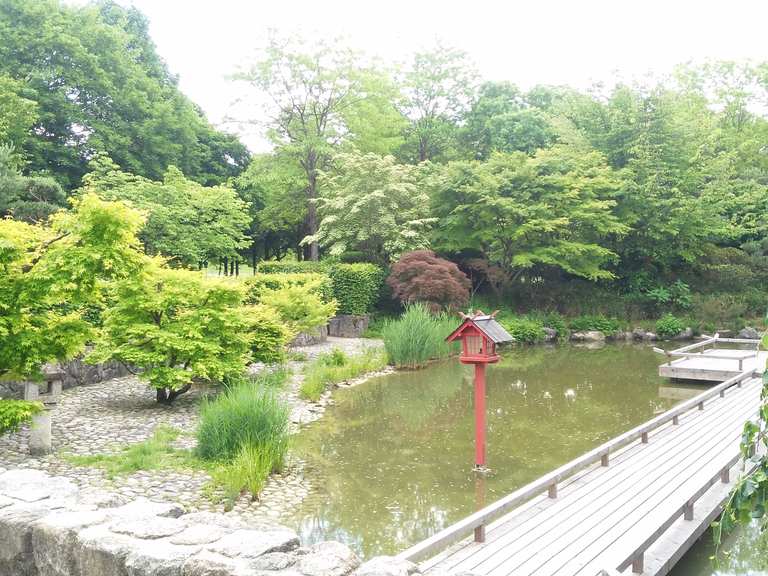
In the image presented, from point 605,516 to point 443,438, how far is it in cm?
354

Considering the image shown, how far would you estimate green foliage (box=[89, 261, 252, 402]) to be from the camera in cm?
812

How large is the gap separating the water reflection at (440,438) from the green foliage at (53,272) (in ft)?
9.81

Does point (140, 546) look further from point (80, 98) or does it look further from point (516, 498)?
point (80, 98)

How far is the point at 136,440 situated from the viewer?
7.12m

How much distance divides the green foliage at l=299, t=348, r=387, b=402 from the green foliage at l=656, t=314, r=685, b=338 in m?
9.54

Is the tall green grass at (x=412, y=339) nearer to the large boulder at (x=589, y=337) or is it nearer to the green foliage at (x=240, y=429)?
the large boulder at (x=589, y=337)

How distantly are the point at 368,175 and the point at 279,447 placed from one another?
13086mm

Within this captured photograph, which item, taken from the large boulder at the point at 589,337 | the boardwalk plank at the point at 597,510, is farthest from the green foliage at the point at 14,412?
the large boulder at the point at 589,337

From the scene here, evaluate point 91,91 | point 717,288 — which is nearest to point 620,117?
point 717,288

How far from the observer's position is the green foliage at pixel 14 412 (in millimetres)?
5855

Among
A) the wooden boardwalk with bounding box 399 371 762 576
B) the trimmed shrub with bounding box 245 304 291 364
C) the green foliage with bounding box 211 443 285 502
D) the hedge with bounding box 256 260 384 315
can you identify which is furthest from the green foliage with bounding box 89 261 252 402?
the hedge with bounding box 256 260 384 315

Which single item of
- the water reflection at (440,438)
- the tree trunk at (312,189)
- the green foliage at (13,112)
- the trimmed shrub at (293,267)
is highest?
the green foliage at (13,112)

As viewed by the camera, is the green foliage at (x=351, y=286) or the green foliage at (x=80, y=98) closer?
the green foliage at (x=351, y=286)

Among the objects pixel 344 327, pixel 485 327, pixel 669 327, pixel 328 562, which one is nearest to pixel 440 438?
pixel 485 327
